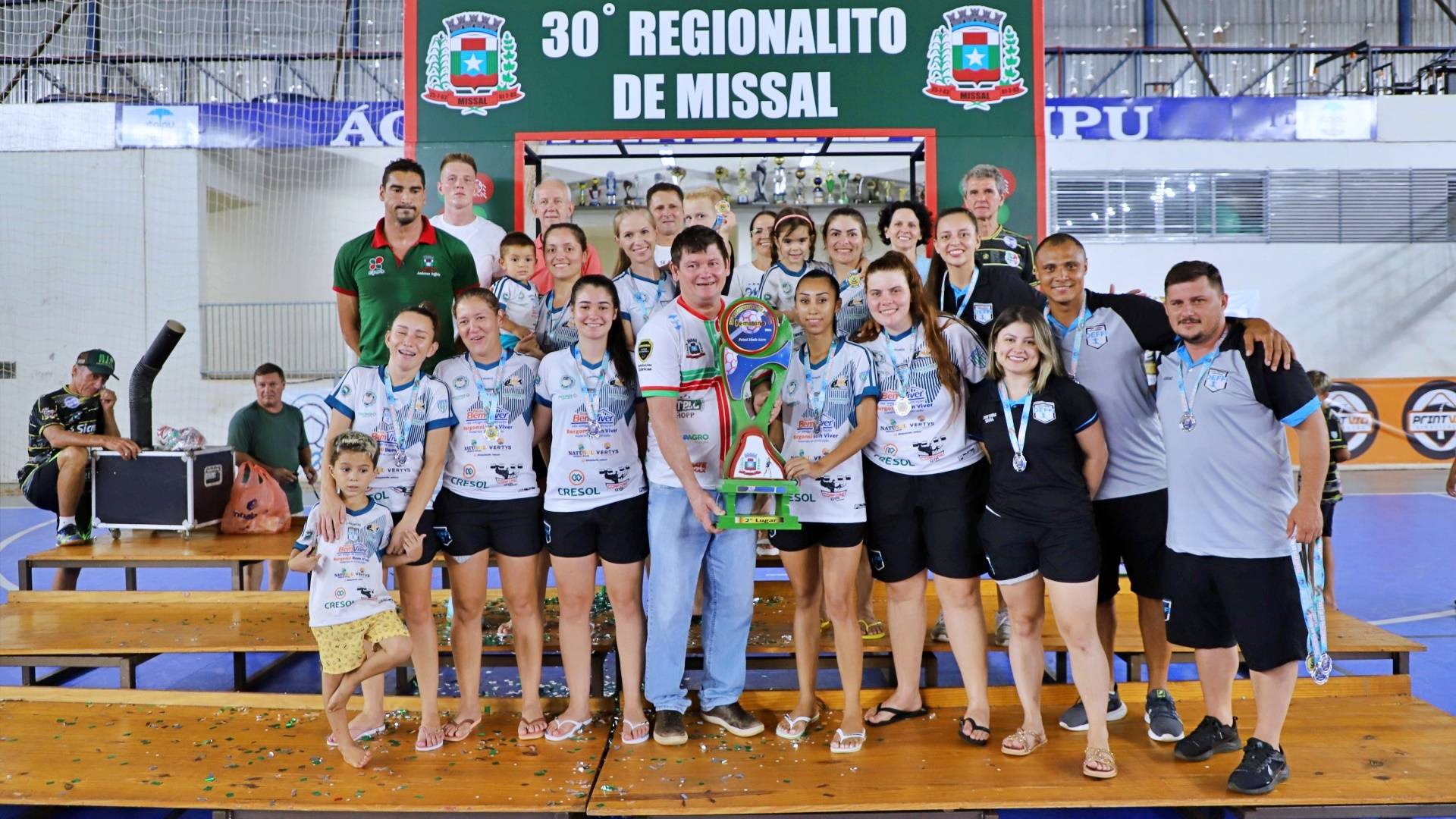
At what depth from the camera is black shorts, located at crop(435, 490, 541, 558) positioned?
3543 millimetres

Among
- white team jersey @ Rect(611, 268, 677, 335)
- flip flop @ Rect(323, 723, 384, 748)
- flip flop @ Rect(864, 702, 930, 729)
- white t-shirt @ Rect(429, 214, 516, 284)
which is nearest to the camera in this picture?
flip flop @ Rect(323, 723, 384, 748)

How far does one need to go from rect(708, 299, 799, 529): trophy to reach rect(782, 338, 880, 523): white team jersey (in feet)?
0.46

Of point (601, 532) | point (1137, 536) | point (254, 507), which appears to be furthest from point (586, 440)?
point (254, 507)

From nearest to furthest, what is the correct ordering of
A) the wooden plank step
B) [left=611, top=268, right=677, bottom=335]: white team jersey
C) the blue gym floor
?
the wooden plank step → [left=611, top=268, right=677, bottom=335]: white team jersey → the blue gym floor

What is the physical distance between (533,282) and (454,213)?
519 mm

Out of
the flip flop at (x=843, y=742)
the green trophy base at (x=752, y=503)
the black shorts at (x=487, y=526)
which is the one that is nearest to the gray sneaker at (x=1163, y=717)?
the flip flop at (x=843, y=742)

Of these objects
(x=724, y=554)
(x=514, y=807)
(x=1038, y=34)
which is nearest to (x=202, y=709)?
(x=514, y=807)

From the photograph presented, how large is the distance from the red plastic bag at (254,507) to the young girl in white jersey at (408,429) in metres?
3.09

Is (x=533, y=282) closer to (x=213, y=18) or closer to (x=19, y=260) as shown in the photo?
(x=19, y=260)

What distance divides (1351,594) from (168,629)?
7165 mm

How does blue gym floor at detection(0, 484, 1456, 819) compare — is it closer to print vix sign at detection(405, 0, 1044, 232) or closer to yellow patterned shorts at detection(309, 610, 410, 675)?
yellow patterned shorts at detection(309, 610, 410, 675)

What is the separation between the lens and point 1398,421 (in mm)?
12352

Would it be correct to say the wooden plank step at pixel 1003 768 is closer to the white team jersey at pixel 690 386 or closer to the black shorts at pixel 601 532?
the black shorts at pixel 601 532

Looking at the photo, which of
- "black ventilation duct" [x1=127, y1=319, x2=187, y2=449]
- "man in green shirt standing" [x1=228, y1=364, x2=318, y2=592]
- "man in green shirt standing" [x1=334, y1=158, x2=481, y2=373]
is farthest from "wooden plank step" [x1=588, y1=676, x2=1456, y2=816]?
"black ventilation duct" [x1=127, y1=319, x2=187, y2=449]
